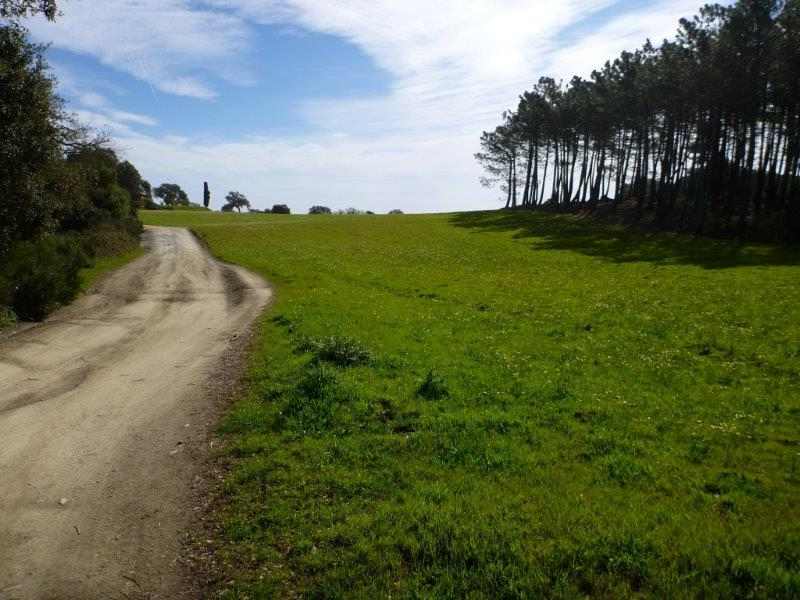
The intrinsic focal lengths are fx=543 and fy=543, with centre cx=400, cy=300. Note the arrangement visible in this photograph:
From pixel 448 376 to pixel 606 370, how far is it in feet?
16.0

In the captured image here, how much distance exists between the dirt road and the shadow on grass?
37.4 meters

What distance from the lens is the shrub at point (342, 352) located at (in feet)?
51.0

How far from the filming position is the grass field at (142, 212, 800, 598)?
22.4ft

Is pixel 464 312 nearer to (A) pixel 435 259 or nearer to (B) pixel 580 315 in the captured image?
(B) pixel 580 315

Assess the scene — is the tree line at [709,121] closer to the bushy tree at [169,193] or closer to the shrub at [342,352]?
the shrub at [342,352]

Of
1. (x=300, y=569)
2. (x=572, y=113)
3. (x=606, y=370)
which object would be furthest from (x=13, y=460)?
(x=572, y=113)

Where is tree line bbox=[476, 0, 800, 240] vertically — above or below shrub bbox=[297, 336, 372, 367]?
above

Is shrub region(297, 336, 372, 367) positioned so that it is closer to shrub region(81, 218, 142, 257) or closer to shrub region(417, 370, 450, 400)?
shrub region(417, 370, 450, 400)

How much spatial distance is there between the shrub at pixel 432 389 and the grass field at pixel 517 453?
0.14 ft

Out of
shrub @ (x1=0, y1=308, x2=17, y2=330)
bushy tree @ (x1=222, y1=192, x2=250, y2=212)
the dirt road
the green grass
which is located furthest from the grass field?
bushy tree @ (x1=222, y1=192, x2=250, y2=212)

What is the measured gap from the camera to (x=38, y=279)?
22.8 metres

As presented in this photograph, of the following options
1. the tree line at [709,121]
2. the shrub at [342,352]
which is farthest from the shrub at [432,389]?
the tree line at [709,121]

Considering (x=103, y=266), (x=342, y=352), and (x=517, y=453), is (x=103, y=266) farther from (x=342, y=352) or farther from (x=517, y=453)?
(x=517, y=453)

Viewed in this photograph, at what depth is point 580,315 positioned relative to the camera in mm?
24125
